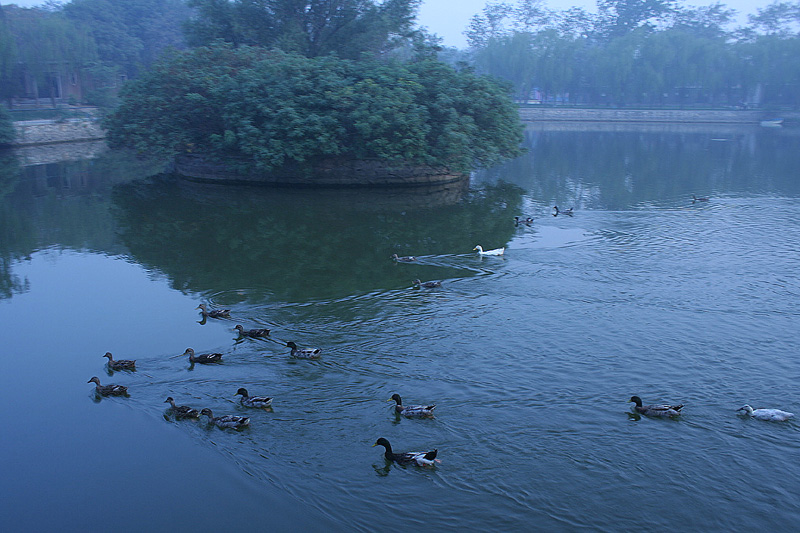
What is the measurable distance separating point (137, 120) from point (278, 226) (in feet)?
43.8

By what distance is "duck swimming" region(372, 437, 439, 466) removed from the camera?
339 inches

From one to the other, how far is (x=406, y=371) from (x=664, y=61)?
276ft

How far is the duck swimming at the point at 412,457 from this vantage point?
28.2 ft

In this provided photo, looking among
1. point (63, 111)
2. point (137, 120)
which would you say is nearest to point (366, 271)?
point (137, 120)

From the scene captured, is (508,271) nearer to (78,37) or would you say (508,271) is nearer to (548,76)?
(78,37)

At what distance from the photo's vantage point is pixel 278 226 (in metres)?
23.0

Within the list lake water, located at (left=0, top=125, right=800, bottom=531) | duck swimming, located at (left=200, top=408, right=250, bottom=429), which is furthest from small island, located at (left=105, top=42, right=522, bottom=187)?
duck swimming, located at (left=200, top=408, right=250, bottom=429)

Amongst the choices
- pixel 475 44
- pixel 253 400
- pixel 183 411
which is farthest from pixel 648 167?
pixel 475 44

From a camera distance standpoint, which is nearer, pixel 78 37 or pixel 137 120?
pixel 137 120

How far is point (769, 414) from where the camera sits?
9.55 metres

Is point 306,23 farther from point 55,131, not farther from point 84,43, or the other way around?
point 84,43

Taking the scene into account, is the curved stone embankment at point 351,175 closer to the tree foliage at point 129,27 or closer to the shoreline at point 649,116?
the shoreline at point 649,116

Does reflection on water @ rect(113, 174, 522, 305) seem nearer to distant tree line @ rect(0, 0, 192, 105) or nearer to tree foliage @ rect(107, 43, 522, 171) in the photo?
tree foliage @ rect(107, 43, 522, 171)

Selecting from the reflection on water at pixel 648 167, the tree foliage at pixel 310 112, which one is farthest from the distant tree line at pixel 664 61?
the tree foliage at pixel 310 112
